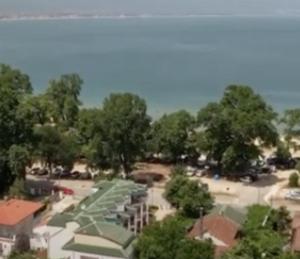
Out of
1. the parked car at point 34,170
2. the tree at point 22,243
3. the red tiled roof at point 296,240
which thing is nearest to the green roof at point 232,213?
the red tiled roof at point 296,240

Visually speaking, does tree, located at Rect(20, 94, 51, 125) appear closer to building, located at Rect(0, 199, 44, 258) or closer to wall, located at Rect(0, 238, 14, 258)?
building, located at Rect(0, 199, 44, 258)

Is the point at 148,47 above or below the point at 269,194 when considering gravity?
above

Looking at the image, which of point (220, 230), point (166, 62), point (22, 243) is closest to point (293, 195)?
point (220, 230)

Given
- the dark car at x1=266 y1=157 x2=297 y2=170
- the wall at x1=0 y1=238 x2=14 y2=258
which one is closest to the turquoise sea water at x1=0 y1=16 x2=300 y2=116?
the dark car at x1=266 y1=157 x2=297 y2=170

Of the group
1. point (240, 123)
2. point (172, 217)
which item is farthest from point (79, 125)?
point (172, 217)

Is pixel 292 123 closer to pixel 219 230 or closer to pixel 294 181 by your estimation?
pixel 294 181

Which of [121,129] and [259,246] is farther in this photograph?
[121,129]

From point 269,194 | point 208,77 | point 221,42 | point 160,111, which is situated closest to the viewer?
point 269,194

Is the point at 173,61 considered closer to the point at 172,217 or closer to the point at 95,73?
the point at 95,73
